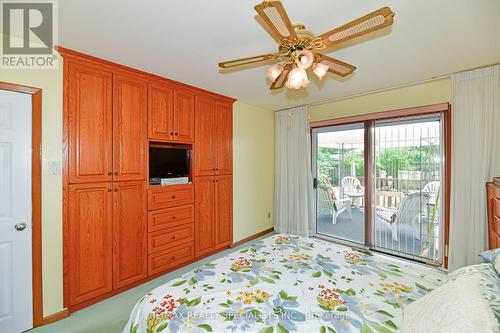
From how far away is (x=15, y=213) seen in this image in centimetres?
185

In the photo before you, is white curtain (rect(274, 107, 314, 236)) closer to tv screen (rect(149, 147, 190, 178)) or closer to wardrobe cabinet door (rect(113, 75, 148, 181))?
tv screen (rect(149, 147, 190, 178))

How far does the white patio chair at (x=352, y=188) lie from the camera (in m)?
3.62

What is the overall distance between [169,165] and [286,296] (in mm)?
2315

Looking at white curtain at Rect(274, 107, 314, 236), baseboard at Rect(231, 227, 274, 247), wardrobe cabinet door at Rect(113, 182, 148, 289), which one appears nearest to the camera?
wardrobe cabinet door at Rect(113, 182, 148, 289)

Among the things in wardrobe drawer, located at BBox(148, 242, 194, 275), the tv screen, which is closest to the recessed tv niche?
the tv screen

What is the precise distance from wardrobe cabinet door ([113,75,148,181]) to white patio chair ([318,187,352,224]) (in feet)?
10.2

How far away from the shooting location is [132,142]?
2514mm

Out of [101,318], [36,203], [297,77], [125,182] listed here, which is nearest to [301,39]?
[297,77]

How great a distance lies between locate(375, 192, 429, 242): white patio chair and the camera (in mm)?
3104

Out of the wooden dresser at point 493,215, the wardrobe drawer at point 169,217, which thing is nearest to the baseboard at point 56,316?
the wardrobe drawer at point 169,217

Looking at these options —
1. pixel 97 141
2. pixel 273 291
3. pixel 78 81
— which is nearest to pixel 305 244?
pixel 273 291

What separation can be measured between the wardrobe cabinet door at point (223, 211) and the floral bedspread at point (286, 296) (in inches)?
69.0

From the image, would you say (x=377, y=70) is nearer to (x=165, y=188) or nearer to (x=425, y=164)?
(x=425, y=164)

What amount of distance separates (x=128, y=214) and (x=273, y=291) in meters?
1.94
